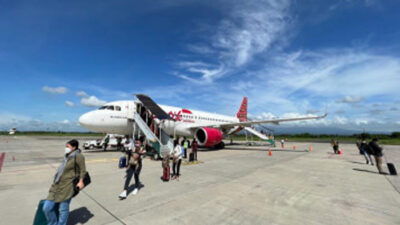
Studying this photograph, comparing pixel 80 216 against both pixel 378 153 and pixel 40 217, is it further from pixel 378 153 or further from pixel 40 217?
pixel 378 153

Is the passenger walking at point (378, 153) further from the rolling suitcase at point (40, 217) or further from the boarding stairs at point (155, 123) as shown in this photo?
the rolling suitcase at point (40, 217)

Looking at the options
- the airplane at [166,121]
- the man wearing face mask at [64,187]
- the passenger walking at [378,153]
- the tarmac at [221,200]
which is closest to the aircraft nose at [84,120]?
the airplane at [166,121]

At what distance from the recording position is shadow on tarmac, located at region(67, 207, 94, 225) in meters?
3.74

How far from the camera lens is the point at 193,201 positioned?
4.80 meters

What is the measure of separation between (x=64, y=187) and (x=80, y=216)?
128 centimetres

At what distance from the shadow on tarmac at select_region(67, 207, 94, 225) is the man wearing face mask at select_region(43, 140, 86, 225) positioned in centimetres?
43

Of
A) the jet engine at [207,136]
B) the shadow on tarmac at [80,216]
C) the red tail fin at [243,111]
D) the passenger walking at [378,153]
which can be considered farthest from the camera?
the red tail fin at [243,111]

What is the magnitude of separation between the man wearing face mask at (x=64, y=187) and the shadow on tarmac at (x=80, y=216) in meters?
0.43

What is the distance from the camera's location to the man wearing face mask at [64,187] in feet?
10.2

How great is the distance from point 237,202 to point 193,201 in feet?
3.71

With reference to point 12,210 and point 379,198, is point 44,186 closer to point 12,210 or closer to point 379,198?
point 12,210

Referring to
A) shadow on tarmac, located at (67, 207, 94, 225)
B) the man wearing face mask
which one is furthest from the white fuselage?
the man wearing face mask

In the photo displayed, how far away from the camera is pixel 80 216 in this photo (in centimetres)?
397

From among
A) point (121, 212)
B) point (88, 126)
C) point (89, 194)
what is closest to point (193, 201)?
point (121, 212)
